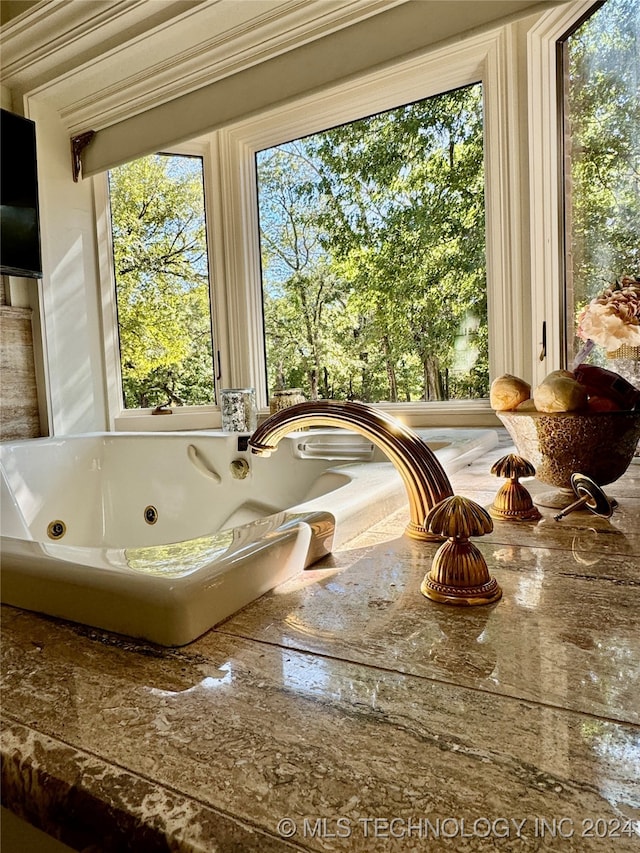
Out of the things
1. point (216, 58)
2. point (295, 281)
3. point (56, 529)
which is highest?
point (216, 58)

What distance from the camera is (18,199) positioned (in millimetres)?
2092

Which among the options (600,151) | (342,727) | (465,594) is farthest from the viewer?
(600,151)

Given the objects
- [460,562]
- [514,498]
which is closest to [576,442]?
[514,498]

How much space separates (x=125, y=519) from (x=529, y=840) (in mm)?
1899

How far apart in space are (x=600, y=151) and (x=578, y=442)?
1112 millimetres

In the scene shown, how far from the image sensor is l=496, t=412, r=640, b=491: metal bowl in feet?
2.41

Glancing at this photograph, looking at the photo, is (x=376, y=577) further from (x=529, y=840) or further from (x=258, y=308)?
(x=258, y=308)

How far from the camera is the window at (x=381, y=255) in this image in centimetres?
189

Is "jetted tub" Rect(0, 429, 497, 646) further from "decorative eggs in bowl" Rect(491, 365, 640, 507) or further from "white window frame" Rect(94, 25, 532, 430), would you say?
"white window frame" Rect(94, 25, 532, 430)

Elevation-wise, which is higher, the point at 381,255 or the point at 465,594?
the point at 381,255

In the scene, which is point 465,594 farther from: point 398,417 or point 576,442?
point 398,417

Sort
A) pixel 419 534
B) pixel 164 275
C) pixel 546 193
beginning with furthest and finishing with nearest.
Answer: pixel 164 275
pixel 546 193
pixel 419 534

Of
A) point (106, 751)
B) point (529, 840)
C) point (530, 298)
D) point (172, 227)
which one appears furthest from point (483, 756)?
point (172, 227)

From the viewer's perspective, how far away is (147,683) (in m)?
0.36
